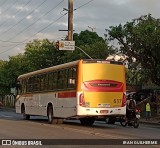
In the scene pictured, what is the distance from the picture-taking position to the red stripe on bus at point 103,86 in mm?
22422

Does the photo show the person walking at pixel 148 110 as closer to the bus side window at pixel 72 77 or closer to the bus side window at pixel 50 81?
the bus side window at pixel 50 81

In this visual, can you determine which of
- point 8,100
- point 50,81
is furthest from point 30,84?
point 8,100

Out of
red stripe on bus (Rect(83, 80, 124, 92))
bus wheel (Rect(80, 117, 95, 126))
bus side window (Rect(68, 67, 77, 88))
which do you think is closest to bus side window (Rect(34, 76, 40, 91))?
bus wheel (Rect(80, 117, 95, 126))

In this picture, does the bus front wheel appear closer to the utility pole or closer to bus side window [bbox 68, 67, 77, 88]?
A: bus side window [bbox 68, 67, 77, 88]

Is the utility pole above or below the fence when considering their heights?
above

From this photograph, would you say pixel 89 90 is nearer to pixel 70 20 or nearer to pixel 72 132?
pixel 72 132

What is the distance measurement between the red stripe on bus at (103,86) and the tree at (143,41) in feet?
47.4

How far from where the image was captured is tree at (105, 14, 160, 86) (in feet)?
122

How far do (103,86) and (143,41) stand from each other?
15295mm

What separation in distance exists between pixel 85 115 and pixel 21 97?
36.0 ft

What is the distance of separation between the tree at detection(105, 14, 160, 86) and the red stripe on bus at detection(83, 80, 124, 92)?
14.4 metres

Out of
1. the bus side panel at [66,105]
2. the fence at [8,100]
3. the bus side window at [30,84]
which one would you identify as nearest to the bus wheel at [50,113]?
the bus side panel at [66,105]

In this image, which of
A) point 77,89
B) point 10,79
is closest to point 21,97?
point 77,89

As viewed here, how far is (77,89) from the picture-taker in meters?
22.3
